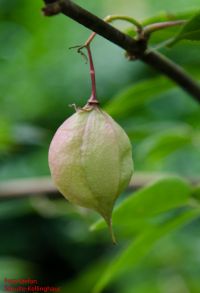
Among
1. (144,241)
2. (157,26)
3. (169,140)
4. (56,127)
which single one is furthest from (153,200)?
(56,127)

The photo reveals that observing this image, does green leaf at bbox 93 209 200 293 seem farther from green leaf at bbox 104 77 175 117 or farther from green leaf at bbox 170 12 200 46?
green leaf at bbox 170 12 200 46

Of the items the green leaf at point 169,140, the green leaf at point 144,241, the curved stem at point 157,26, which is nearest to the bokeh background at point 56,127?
the green leaf at point 169,140

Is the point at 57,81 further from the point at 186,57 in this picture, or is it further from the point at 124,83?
the point at 186,57

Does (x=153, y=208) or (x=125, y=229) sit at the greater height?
(x=153, y=208)

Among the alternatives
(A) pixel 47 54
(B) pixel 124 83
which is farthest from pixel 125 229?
(A) pixel 47 54

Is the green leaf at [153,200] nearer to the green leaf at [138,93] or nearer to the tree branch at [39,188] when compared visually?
the green leaf at [138,93]

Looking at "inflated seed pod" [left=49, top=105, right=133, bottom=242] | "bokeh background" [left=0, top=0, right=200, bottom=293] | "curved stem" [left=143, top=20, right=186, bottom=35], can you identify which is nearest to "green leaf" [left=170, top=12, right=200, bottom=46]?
"curved stem" [left=143, top=20, right=186, bottom=35]

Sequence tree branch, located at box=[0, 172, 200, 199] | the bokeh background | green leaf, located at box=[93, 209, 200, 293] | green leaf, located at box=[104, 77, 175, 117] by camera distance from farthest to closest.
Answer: the bokeh background, tree branch, located at box=[0, 172, 200, 199], green leaf, located at box=[104, 77, 175, 117], green leaf, located at box=[93, 209, 200, 293]
